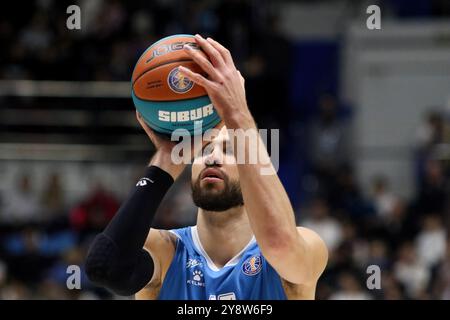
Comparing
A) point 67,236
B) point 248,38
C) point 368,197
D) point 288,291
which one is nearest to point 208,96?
point 288,291

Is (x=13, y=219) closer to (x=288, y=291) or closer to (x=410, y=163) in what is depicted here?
(x=410, y=163)

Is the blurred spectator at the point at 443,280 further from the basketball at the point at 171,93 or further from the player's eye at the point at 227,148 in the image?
the basketball at the point at 171,93

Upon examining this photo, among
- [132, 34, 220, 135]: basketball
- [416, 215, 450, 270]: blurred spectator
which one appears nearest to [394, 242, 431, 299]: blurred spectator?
[416, 215, 450, 270]: blurred spectator

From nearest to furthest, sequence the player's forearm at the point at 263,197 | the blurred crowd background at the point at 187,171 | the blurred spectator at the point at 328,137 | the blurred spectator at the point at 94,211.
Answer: the player's forearm at the point at 263,197 → the blurred crowd background at the point at 187,171 → the blurred spectator at the point at 94,211 → the blurred spectator at the point at 328,137

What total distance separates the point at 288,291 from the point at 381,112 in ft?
30.2

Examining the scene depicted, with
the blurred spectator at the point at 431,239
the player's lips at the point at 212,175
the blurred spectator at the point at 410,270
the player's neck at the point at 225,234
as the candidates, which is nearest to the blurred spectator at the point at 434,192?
the blurred spectator at the point at 431,239

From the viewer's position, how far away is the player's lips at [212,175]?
3.80 meters

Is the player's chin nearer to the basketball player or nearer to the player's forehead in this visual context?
the basketball player

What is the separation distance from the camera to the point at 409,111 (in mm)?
12734

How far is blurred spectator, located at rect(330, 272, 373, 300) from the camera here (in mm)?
8953

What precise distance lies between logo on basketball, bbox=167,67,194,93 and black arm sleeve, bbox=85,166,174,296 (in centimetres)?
36

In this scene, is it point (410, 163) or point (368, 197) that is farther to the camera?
point (410, 163)

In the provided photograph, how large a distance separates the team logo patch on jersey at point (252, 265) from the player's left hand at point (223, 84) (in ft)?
2.70
